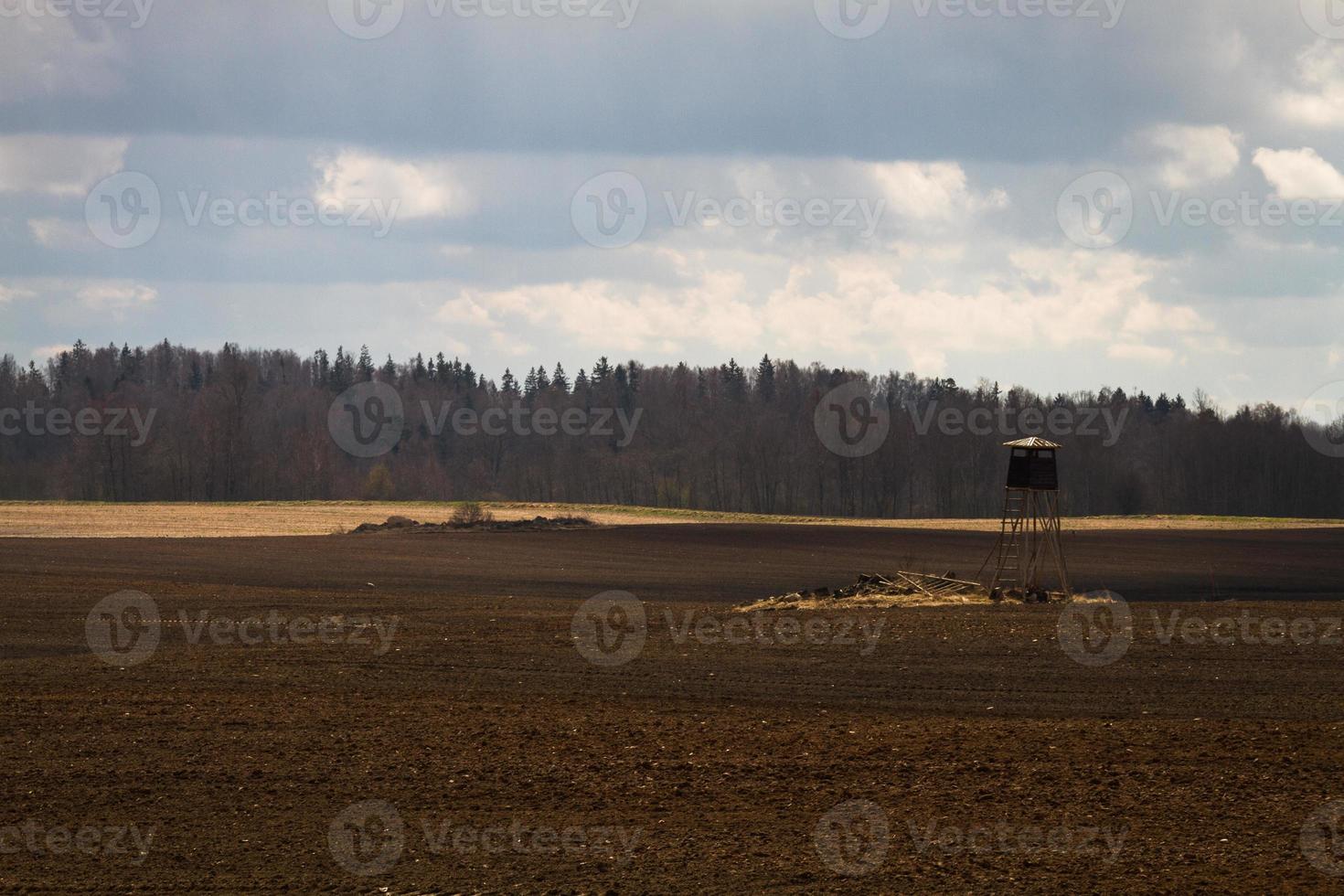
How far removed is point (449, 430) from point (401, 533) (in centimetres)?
9580

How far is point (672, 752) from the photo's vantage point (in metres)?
14.4

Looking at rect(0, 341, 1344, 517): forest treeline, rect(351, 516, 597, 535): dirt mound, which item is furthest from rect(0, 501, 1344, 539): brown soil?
rect(0, 341, 1344, 517): forest treeline

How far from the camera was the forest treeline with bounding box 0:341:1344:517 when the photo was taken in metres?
115

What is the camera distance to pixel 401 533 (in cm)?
5553

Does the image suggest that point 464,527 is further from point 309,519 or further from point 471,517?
point 309,519

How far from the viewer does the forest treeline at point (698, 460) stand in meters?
115

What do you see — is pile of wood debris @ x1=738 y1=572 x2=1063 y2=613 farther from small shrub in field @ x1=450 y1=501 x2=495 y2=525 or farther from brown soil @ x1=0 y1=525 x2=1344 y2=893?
small shrub in field @ x1=450 y1=501 x2=495 y2=525

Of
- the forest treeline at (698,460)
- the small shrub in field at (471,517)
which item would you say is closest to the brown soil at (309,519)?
the small shrub in field at (471,517)

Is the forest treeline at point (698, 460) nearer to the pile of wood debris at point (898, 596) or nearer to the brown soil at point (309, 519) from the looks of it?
the brown soil at point (309, 519)

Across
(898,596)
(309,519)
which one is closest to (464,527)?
(309,519)

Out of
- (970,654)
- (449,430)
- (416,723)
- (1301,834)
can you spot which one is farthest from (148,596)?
(449,430)

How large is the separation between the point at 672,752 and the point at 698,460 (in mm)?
110555

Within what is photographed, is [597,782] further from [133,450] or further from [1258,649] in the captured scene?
[133,450]

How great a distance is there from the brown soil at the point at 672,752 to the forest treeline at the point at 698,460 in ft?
276
